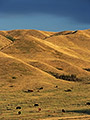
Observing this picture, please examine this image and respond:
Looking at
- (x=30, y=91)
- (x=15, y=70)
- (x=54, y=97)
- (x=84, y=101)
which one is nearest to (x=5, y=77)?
(x=15, y=70)

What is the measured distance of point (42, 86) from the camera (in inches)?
2333

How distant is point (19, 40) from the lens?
124250 mm

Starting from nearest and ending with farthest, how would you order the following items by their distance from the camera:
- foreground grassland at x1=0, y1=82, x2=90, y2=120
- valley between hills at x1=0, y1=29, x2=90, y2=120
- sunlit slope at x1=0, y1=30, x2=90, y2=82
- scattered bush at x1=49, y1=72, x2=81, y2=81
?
foreground grassland at x1=0, y1=82, x2=90, y2=120 → valley between hills at x1=0, y1=29, x2=90, y2=120 → scattered bush at x1=49, y1=72, x2=81, y2=81 → sunlit slope at x1=0, y1=30, x2=90, y2=82

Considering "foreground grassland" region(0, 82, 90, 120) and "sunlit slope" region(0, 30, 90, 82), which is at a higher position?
"sunlit slope" region(0, 30, 90, 82)

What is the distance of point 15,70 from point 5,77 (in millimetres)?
6072

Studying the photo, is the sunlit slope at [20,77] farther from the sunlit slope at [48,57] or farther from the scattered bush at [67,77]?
the sunlit slope at [48,57]

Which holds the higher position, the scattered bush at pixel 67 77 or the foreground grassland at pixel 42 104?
the scattered bush at pixel 67 77

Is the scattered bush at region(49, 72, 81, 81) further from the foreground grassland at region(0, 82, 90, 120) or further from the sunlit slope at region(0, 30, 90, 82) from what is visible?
the foreground grassland at region(0, 82, 90, 120)

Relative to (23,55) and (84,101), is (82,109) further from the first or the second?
(23,55)

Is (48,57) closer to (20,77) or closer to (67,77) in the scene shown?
(67,77)

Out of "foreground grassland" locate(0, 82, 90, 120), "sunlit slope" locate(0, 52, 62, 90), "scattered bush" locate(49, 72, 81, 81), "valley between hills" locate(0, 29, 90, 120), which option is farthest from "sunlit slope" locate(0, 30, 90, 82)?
"foreground grassland" locate(0, 82, 90, 120)

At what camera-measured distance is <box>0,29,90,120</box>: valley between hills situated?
112 feet

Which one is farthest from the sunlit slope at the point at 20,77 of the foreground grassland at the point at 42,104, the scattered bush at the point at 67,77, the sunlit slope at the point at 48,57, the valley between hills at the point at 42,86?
the sunlit slope at the point at 48,57

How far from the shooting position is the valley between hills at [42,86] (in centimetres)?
3417
